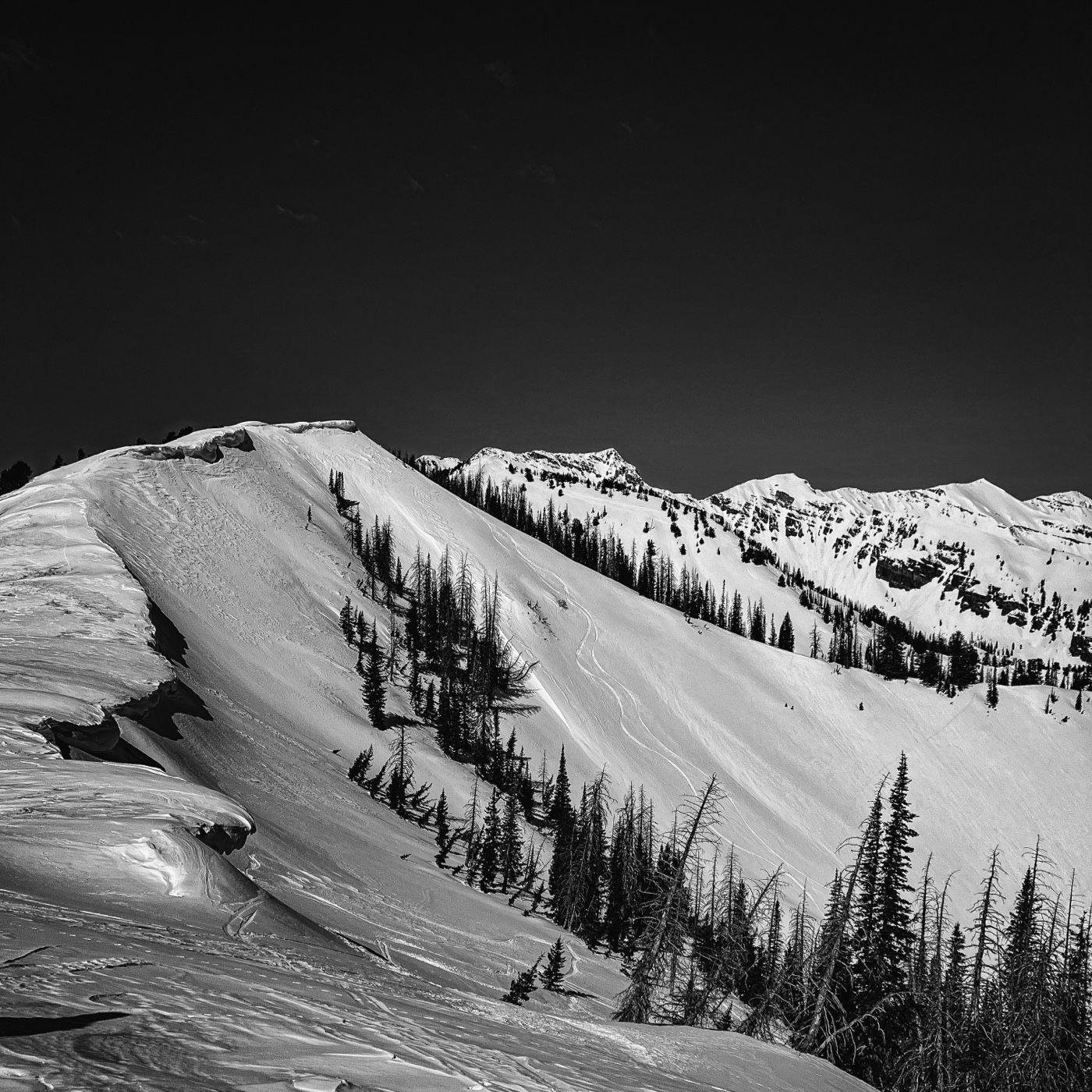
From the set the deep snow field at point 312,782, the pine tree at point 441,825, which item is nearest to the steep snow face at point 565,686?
the deep snow field at point 312,782

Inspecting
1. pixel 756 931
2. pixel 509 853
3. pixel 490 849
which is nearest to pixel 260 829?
pixel 490 849

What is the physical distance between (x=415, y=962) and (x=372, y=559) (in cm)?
8321

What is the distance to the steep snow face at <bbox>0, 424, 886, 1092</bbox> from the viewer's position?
5.67 m

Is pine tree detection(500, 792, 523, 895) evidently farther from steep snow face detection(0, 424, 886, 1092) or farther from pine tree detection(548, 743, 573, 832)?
pine tree detection(548, 743, 573, 832)

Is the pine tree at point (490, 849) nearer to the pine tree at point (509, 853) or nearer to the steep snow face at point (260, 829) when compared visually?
the pine tree at point (509, 853)

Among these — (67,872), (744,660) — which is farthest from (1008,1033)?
(744,660)

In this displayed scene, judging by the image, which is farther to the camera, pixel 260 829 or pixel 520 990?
pixel 260 829

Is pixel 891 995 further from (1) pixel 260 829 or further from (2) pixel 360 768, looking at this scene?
(2) pixel 360 768

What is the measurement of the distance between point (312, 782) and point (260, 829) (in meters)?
13.0

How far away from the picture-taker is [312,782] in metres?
35.8

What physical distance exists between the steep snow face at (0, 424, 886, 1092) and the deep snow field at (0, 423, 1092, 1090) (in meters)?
0.08

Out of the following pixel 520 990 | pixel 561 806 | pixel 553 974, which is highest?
pixel 520 990

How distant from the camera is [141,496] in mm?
74750

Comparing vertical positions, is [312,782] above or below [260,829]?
below
